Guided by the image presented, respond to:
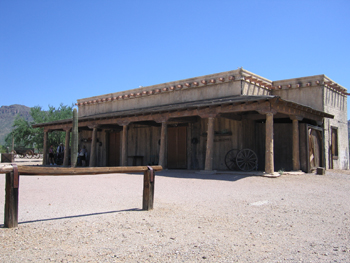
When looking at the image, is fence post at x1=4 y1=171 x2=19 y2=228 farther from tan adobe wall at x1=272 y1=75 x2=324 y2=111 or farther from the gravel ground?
tan adobe wall at x1=272 y1=75 x2=324 y2=111

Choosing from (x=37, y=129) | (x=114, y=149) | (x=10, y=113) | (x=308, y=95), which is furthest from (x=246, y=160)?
(x=10, y=113)

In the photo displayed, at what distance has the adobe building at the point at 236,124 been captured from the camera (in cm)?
1342

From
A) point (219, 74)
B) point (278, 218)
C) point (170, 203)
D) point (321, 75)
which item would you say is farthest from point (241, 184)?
point (321, 75)

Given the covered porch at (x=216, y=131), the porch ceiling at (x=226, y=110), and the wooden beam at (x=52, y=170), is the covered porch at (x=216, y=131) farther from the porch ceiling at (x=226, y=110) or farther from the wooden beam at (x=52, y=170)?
the wooden beam at (x=52, y=170)

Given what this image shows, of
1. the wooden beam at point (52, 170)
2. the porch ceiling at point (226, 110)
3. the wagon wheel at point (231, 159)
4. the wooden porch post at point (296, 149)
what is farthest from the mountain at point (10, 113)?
the wooden beam at point (52, 170)

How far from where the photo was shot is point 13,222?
4.60 meters

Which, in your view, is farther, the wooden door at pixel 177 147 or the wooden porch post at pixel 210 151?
the wooden door at pixel 177 147

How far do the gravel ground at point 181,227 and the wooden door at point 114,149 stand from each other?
40.7ft

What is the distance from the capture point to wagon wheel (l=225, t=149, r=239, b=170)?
14930 millimetres

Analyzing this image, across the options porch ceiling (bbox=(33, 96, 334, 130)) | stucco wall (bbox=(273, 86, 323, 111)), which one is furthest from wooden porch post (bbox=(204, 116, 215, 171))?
stucco wall (bbox=(273, 86, 323, 111))

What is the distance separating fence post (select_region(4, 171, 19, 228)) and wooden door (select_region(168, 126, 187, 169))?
42.5ft

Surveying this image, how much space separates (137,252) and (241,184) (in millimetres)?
6833

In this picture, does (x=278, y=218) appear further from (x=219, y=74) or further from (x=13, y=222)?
(x=219, y=74)

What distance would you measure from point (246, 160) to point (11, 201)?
36.1 ft
